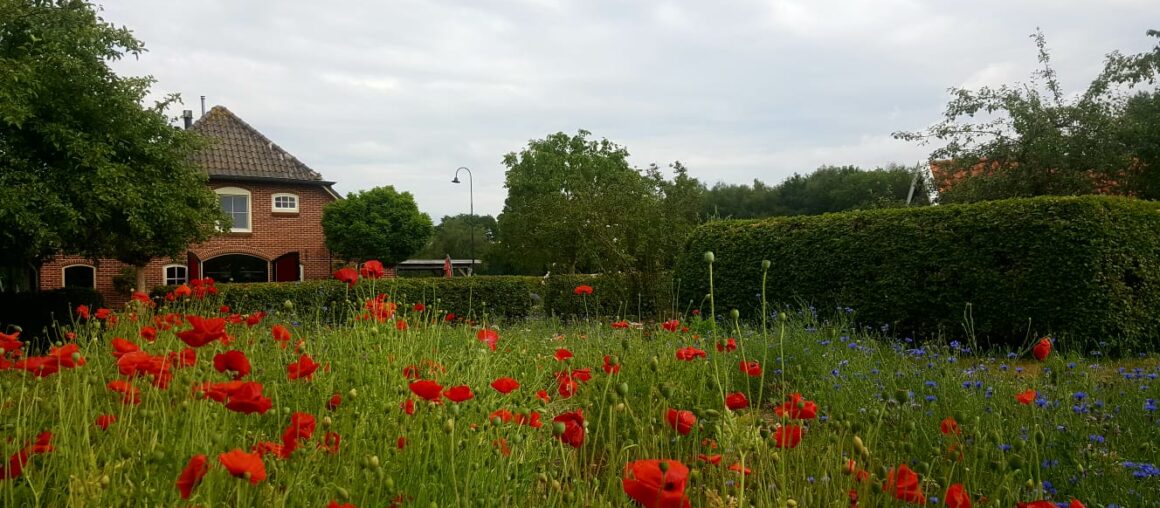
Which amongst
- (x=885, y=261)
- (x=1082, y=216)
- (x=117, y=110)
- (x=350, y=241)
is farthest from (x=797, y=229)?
(x=350, y=241)

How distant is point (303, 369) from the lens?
2.27m

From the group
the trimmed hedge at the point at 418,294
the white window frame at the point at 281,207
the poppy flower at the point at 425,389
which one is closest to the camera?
the poppy flower at the point at 425,389

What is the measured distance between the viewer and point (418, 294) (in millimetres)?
Result: 13930

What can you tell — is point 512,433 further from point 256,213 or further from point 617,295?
point 256,213

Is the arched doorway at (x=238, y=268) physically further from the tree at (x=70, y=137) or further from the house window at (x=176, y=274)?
the tree at (x=70, y=137)

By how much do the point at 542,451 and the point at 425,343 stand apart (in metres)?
1.72

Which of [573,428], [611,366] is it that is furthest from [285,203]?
[573,428]

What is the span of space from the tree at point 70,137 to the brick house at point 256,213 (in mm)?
12600

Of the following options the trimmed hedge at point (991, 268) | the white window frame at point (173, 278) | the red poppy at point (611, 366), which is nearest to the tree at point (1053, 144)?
the trimmed hedge at point (991, 268)

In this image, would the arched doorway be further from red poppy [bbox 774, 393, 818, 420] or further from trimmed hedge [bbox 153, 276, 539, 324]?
red poppy [bbox 774, 393, 818, 420]

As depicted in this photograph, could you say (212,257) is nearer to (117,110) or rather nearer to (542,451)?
(117,110)

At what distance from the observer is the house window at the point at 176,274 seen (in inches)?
902

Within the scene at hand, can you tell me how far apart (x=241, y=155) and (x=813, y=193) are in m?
41.3

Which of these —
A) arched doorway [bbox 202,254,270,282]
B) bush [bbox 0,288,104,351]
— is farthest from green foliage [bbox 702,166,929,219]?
→ bush [bbox 0,288,104,351]
